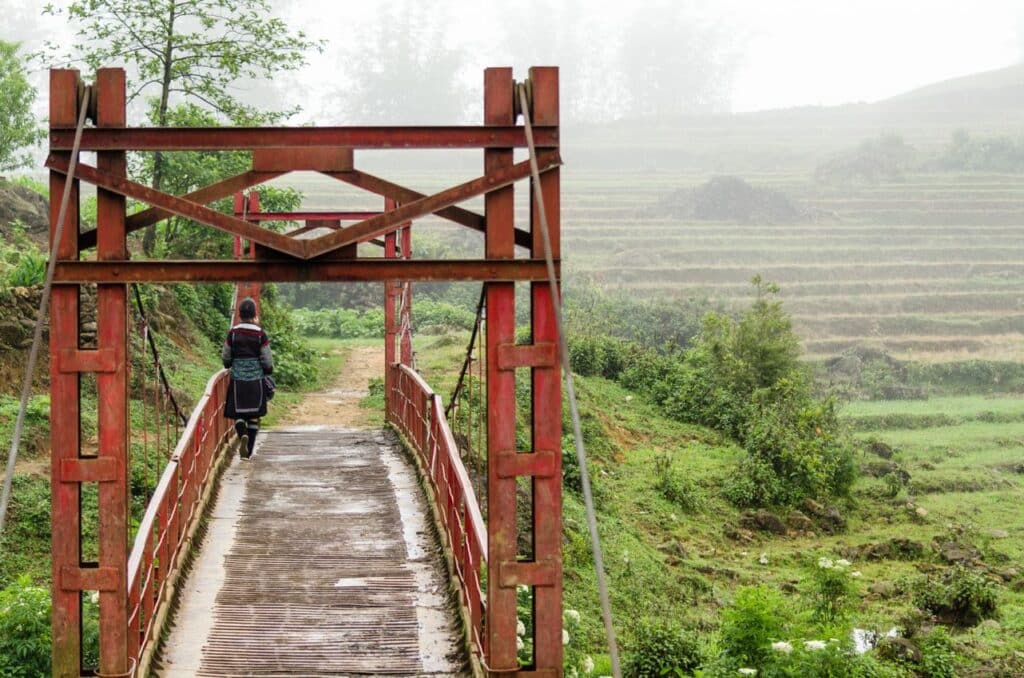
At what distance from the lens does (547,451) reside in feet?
21.2

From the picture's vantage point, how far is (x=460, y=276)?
6273 millimetres

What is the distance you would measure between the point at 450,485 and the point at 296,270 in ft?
10.9

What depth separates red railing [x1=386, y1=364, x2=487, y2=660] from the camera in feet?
24.9

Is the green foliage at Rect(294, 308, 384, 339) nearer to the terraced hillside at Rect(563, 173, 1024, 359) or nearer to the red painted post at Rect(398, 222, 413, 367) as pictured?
the terraced hillside at Rect(563, 173, 1024, 359)

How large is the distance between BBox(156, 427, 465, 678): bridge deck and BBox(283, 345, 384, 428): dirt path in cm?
631

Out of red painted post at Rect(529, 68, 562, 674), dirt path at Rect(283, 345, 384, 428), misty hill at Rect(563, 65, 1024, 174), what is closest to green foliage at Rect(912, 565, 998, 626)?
dirt path at Rect(283, 345, 384, 428)

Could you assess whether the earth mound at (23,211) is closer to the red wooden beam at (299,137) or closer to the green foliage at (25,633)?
the green foliage at (25,633)

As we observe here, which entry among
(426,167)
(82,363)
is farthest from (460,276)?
(426,167)

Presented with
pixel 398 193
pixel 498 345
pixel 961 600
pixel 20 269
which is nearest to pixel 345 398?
pixel 20 269

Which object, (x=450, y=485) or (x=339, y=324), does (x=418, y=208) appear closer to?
(x=450, y=485)

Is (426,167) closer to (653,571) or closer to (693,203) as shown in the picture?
(693,203)

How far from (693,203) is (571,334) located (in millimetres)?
32569

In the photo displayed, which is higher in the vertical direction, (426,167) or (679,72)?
(679,72)

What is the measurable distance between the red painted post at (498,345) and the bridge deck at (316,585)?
4.20 ft
